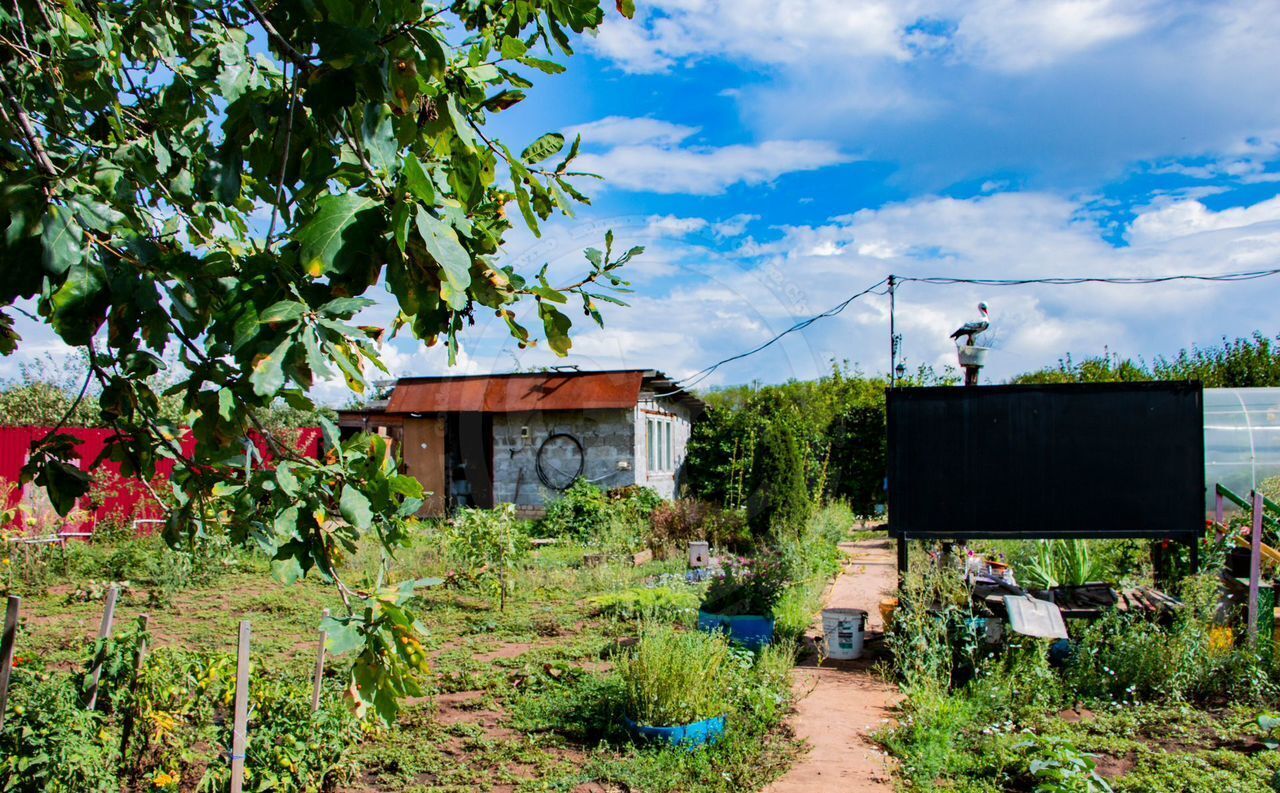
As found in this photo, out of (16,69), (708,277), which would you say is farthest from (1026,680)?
(708,277)

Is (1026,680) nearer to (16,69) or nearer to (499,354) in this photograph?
(16,69)

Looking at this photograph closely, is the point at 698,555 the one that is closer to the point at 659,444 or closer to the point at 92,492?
the point at 659,444

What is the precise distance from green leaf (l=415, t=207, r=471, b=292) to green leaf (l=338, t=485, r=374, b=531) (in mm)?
517

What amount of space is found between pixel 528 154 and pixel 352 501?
0.81 m

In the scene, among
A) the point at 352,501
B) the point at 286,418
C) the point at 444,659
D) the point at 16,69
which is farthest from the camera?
the point at 286,418

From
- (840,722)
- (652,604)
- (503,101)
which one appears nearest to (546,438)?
(652,604)

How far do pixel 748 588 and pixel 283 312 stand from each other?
5598 millimetres

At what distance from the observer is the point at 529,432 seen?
1496 centimetres

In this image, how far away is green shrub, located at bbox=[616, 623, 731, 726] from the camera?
436 centimetres

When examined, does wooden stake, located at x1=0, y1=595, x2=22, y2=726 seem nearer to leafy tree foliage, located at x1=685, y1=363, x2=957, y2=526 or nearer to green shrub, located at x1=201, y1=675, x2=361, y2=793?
green shrub, located at x1=201, y1=675, x2=361, y2=793

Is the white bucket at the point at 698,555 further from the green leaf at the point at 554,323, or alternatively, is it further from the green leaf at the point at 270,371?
the green leaf at the point at 270,371

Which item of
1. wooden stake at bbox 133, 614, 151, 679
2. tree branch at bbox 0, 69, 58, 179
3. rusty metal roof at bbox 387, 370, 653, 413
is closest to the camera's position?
tree branch at bbox 0, 69, 58, 179

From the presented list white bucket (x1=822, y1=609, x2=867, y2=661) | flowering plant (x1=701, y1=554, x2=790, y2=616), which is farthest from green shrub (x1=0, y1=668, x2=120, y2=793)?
white bucket (x1=822, y1=609, x2=867, y2=661)

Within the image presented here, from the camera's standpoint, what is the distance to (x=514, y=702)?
5.11m
